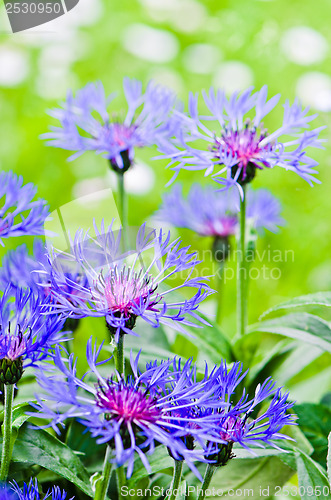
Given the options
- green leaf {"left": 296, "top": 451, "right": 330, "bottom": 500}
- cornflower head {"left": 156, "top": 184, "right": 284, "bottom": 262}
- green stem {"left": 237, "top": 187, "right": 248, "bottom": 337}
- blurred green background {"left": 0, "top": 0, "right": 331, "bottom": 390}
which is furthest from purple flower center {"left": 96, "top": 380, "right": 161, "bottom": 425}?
blurred green background {"left": 0, "top": 0, "right": 331, "bottom": 390}

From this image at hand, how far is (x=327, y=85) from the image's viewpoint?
6.57 feet

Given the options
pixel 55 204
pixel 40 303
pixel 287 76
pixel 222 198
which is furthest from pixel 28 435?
pixel 287 76

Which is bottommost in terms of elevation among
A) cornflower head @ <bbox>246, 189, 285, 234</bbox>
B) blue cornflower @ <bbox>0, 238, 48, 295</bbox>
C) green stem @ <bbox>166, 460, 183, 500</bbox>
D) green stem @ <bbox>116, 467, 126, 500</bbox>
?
cornflower head @ <bbox>246, 189, 285, 234</bbox>

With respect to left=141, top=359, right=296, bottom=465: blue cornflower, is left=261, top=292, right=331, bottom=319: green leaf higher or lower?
lower

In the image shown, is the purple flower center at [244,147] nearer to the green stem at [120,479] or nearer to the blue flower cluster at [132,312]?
the blue flower cluster at [132,312]

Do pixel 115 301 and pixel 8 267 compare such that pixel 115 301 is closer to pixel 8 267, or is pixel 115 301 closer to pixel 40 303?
pixel 40 303

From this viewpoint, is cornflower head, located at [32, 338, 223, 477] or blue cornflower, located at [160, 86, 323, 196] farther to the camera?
blue cornflower, located at [160, 86, 323, 196]

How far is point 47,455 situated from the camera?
668 mm

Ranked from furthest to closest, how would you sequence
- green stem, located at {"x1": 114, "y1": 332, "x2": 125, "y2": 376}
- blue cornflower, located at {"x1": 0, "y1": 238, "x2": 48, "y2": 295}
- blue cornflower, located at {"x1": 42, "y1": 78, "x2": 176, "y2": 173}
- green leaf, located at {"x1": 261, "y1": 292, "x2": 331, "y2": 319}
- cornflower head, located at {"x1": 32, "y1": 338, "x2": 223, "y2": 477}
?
1. blue cornflower, located at {"x1": 42, "y1": 78, "x2": 176, "y2": 173}
2. blue cornflower, located at {"x1": 0, "y1": 238, "x2": 48, "y2": 295}
3. green leaf, located at {"x1": 261, "y1": 292, "x2": 331, "y2": 319}
4. green stem, located at {"x1": 114, "y1": 332, "x2": 125, "y2": 376}
5. cornflower head, located at {"x1": 32, "y1": 338, "x2": 223, "y2": 477}

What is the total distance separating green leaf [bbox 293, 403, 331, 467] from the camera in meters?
0.84

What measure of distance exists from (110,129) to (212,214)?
316 mm

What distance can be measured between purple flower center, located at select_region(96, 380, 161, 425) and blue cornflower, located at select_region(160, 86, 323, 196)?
0.30m

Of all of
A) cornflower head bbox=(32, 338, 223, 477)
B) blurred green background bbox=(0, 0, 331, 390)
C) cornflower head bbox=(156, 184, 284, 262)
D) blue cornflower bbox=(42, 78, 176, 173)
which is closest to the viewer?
cornflower head bbox=(32, 338, 223, 477)

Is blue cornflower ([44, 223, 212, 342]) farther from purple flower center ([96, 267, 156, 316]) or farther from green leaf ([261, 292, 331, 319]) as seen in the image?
green leaf ([261, 292, 331, 319])
